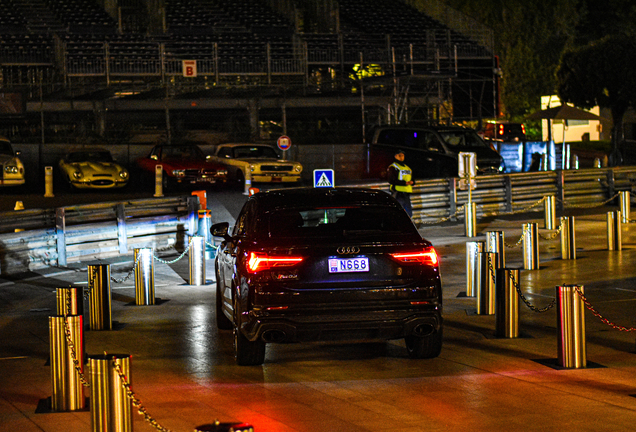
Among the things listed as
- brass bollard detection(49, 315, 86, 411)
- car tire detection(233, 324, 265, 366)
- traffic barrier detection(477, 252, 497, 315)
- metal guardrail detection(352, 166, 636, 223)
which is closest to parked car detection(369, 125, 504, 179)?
metal guardrail detection(352, 166, 636, 223)

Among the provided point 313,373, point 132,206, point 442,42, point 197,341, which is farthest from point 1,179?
point 442,42

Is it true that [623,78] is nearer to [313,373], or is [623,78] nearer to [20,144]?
[20,144]

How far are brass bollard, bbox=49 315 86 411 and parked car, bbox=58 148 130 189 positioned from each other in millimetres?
21748

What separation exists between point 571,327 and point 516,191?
16598 mm

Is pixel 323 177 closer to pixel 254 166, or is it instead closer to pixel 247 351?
pixel 254 166

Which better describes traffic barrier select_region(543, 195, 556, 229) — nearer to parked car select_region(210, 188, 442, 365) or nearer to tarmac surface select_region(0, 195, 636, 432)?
tarmac surface select_region(0, 195, 636, 432)

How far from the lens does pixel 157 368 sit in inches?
323

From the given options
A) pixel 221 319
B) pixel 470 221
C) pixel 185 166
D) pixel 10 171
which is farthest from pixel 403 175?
pixel 10 171

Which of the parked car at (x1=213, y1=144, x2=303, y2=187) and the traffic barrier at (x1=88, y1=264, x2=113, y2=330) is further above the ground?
the parked car at (x1=213, y1=144, x2=303, y2=187)

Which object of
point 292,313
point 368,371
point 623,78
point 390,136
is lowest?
point 368,371

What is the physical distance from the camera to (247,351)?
812cm

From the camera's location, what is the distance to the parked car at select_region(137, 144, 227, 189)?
27.3m

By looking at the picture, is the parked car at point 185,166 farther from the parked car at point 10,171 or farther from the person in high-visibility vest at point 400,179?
the person in high-visibility vest at point 400,179

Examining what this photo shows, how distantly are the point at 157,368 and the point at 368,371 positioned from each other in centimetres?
188
